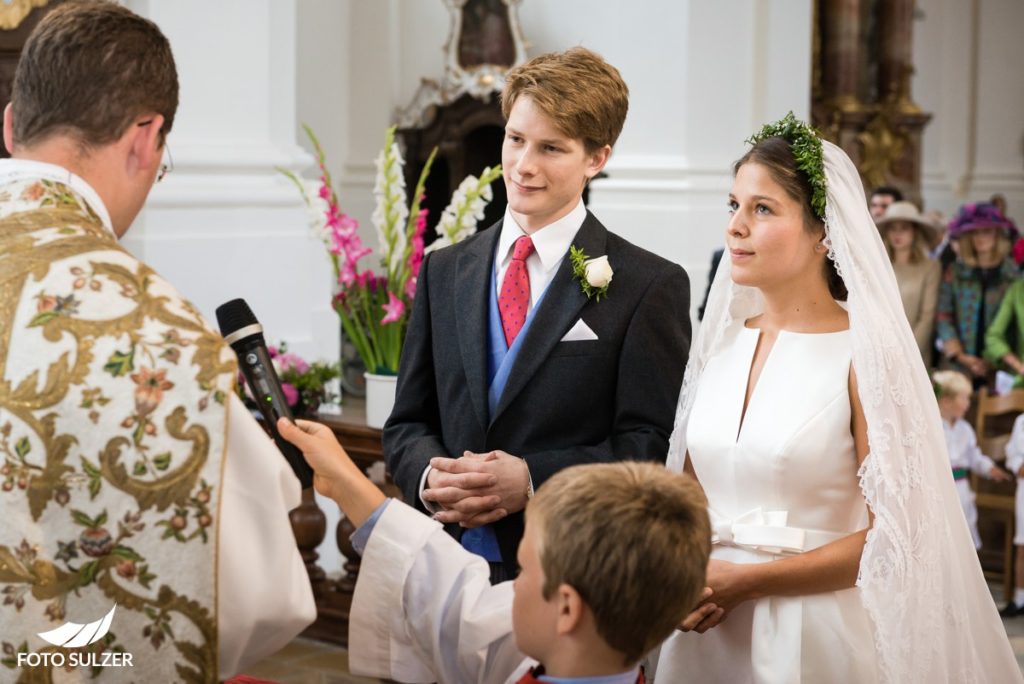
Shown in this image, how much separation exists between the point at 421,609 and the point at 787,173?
1.23 metres

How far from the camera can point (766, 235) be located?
9.09 ft

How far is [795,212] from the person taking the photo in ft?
9.15

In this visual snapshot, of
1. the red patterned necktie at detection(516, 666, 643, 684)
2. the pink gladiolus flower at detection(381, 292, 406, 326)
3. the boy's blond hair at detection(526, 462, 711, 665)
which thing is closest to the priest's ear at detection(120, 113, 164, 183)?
the boy's blond hair at detection(526, 462, 711, 665)

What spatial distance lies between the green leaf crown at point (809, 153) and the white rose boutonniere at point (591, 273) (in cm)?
41

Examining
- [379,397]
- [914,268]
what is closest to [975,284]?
[914,268]

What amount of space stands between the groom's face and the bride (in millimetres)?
347

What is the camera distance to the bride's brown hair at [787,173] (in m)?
2.79

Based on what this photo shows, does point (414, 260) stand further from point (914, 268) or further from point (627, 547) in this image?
point (914, 268)

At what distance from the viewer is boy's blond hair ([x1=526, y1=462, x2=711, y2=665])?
1864 mm

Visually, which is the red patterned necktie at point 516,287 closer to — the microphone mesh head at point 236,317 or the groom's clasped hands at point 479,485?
the groom's clasped hands at point 479,485

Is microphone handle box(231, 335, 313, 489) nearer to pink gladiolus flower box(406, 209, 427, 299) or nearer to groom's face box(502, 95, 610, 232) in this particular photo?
groom's face box(502, 95, 610, 232)

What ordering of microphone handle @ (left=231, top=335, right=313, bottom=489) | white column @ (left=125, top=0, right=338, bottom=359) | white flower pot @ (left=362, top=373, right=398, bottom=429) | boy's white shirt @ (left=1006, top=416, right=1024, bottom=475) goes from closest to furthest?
1. microphone handle @ (left=231, top=335, right=313, bottom=489)
2. white flower pot @ (left=362, top=373, right=398, bottom=429)
3. white column @ (left=125, top=0, right=338, bottom=359)
4. boy's white shirt @ (left=1006, top=416, right=1024, bottom=475)

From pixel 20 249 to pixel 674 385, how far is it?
1.49 m

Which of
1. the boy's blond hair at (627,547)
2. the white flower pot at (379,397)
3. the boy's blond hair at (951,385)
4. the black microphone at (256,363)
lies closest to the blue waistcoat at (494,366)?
the black microphone at (256,363)
